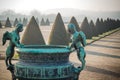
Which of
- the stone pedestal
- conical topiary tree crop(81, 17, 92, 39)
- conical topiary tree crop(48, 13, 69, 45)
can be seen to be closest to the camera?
the stone pedestal

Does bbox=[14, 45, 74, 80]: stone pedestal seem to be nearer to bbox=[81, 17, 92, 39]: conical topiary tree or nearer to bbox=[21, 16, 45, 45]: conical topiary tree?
bbox=[21, 16, 45, 45]: conical topiary tree

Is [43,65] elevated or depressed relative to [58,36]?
elevated

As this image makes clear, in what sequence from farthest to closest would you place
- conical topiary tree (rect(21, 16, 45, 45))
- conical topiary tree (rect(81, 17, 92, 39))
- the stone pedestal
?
conical topiary tree (rect(81, 17, 92, 39))
conical topiary tree (rect(21, 16, 45, 45))
the stone pedestal

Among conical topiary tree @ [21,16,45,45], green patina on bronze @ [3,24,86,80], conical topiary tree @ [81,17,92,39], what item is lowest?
conical topiary tree @ [81,17,92,39]

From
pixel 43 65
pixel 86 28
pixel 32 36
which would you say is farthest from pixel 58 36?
pixel 43 65

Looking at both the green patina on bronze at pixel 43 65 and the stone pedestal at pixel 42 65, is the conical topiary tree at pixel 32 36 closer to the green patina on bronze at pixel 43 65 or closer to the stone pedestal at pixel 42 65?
the green patina on bronze at pixel 43 65

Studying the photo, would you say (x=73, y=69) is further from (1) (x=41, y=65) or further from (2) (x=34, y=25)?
(2) (x=34, y=25)

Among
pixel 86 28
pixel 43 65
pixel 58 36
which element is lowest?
pixel 86 28

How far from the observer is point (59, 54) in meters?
4.59

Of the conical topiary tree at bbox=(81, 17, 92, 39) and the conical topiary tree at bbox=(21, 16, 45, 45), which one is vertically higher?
the conical topiary tree at bbox=(21, 16, 45, 45)

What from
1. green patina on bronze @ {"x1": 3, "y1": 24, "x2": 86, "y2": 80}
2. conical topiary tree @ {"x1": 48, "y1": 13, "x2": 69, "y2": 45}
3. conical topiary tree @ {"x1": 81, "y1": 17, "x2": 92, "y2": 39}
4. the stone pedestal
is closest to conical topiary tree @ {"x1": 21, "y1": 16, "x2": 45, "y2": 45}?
conical topiary tree @ {"x1": 48, "y1": 13, "x2": 69, "y2": 45}

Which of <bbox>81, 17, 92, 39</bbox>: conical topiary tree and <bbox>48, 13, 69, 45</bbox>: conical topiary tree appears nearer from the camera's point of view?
<bbox>48, 13, 69, 45</bbox>: conical topiary tree

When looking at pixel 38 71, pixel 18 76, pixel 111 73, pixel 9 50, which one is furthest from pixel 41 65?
pixel 111 73

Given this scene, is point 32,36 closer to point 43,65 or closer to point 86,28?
point 43,65
